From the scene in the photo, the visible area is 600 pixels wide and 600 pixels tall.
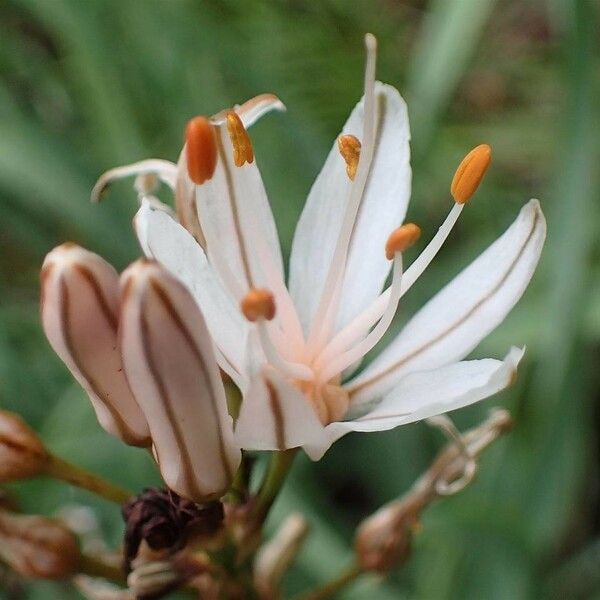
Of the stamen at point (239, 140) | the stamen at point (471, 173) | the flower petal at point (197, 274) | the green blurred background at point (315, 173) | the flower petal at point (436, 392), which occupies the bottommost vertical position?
the green blurred background at point (315, 173)

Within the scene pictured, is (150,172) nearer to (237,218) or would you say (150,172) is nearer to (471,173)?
(237,218)

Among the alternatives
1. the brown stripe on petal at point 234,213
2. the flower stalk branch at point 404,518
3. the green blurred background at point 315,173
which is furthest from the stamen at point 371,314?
the green blurred background at point 315,173

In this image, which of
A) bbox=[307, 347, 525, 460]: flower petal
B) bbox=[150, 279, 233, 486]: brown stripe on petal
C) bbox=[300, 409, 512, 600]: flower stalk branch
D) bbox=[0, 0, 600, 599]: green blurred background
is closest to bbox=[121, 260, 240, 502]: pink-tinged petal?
bbox=[150, 279, 233, 486]: brown stripe on petal

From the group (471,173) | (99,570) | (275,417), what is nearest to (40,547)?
(99,570)

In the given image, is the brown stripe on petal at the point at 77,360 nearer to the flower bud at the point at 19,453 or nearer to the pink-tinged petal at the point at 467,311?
the flower bud at the point at 19,453

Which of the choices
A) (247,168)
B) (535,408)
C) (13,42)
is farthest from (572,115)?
(13,42)

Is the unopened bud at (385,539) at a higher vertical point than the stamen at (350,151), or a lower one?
lower

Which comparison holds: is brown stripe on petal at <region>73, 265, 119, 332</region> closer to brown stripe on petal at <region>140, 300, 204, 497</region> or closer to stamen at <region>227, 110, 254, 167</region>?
brown stripe on petal at <region>140, 300, 204, 497</region>
